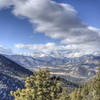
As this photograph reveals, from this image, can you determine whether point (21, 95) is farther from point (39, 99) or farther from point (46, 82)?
point (46, 82)

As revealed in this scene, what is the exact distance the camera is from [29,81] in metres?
23.0

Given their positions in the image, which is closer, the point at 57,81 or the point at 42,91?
the point at 42,91

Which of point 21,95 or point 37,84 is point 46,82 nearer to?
point 37,84

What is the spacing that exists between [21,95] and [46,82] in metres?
4.28

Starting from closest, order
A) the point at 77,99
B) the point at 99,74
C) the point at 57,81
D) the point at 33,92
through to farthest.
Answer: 1. the point at 33,92
2. the point at 57,81
3. the point at 99,74
4. the point at 77,99

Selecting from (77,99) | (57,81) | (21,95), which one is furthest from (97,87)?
(21,95)

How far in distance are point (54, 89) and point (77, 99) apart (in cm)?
6649

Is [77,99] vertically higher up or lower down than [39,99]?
lower down

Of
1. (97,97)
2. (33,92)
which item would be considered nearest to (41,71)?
(33,92)

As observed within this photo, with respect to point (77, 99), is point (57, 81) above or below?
above

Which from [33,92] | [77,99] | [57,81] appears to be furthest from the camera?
[77,99]

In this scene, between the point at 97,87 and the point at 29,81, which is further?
the point at 97,87

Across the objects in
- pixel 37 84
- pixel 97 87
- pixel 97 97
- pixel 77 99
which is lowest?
pixel 77 99

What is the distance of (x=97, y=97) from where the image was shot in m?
58.8
